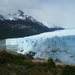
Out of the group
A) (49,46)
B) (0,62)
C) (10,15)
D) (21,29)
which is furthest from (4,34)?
(0,62)

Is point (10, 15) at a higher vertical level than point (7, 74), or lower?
higher

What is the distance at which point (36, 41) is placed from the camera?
99.2 feet

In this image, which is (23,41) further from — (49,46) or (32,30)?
(32,30)

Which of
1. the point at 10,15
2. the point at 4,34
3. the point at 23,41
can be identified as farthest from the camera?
the point at 10,15

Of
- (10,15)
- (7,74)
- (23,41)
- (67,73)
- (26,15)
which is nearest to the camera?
(7,74)

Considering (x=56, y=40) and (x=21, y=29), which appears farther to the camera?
(x=21, y=29)

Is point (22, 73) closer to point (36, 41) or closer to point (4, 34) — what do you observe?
point (36, 41)

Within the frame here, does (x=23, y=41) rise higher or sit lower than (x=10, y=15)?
lower

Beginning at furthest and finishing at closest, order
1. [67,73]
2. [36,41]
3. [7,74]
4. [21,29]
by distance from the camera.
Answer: [21,29] → [36,41] → [67,73] → [7,74]

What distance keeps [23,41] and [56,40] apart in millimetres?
6924

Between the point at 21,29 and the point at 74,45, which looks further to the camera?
the point at 21,29

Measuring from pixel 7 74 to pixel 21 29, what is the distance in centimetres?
9699

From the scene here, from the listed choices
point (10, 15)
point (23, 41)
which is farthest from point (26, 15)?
point (23, 41)

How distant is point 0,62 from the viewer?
7586mm
